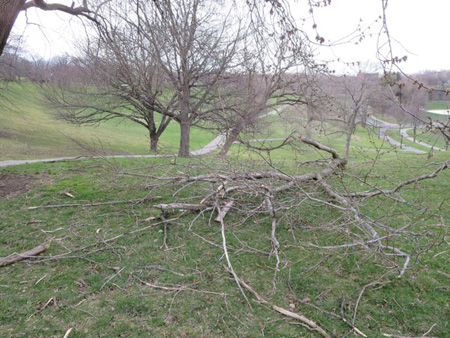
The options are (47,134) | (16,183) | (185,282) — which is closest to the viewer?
(185,282)

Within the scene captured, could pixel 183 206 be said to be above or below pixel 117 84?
below

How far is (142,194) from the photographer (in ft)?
18.1

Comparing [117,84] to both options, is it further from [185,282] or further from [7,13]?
[185,282]

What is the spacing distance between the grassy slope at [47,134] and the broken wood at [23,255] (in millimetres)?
11944

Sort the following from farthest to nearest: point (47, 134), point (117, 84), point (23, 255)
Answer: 1. point (47, 134)
2. point (117, 84)
3. point (23, 255)

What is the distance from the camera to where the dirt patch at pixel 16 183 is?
560 centimetres

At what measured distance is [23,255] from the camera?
11.4ft

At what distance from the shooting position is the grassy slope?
1750 centimetres

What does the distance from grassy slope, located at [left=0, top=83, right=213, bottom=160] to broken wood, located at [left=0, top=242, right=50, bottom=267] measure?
39.2 ft

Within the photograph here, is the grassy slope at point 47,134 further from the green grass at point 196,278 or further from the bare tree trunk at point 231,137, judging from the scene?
the green grass at point 196,278

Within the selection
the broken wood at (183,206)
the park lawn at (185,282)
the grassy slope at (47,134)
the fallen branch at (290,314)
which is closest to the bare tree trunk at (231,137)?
the broken wood at (183,206)

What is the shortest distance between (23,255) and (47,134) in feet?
80.1

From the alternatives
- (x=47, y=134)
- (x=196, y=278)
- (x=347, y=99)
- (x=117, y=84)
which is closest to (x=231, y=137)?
(x=347, y=99)

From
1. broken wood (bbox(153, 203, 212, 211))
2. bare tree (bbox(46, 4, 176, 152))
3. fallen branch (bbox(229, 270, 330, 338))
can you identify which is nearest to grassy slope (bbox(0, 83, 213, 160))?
bare tree (bbox(46, 4, 176, 152))
